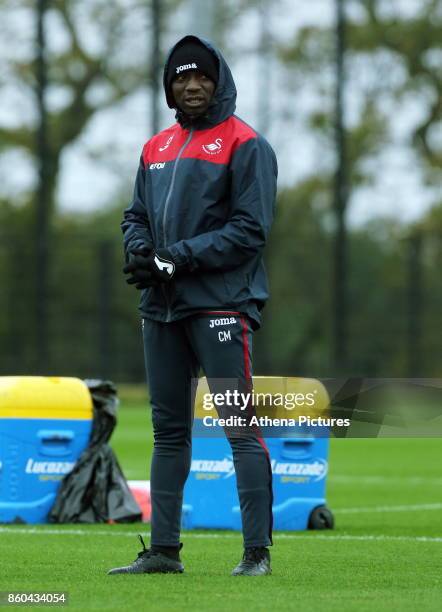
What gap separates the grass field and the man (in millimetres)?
293

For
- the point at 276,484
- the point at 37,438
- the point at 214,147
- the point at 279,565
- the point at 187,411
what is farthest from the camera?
the point at 37,438

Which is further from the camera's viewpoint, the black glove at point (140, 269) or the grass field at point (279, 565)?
the black glove at point (140, 269)

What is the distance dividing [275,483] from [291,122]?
17271 mm

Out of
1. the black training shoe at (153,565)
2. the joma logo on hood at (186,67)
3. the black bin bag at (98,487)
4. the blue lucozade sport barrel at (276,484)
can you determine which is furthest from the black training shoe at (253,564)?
the black bin bag at (98,487)

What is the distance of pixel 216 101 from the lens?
19.0 feet

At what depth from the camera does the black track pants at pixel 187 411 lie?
5637mm

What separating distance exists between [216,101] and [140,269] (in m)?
0.73

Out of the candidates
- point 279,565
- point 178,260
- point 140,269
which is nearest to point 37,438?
point 279,565

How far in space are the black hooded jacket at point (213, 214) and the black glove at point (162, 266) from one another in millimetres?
26

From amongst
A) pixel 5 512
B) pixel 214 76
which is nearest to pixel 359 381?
pixel 214 76

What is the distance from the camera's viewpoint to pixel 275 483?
26.5ft

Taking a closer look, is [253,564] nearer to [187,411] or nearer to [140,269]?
[187,411]

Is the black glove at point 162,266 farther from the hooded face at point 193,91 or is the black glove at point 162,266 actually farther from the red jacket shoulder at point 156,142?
the hooded face at point 193,91

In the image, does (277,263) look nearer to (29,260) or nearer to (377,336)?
(377,336)
